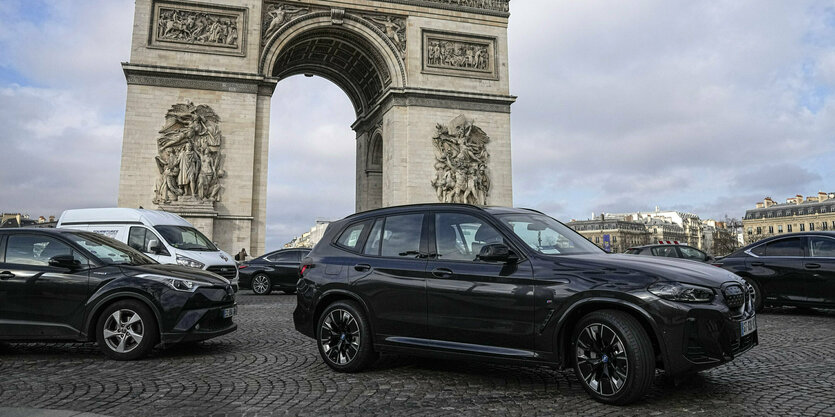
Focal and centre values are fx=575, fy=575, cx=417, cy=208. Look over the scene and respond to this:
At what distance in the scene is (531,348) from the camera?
4.34 m

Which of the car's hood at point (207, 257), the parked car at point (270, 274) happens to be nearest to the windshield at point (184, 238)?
the car's hood at point (207, 257)

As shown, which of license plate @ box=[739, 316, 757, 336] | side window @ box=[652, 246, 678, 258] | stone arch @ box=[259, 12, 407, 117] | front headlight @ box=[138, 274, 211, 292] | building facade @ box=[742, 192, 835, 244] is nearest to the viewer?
license plate @ box=[739, 316, 757, 336]

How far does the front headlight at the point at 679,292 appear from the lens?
393 cm

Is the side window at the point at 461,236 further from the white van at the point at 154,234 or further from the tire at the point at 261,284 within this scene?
the tire at the point at 261,284

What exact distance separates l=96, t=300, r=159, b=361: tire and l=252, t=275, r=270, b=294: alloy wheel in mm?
10382

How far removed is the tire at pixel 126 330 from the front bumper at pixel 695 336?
4966 millimetres

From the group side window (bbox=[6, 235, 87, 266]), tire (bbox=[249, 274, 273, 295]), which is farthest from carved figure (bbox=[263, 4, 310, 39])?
side window (bbox=[6, 235, 87, 266])

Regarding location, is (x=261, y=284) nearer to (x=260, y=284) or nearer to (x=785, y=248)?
(x=260, y=284)

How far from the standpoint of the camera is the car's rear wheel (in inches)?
645

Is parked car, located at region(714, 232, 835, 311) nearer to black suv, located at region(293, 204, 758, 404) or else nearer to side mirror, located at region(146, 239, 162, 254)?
black suv, located at region(293, 204, 758, 404)

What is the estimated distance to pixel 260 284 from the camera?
53.9 feet

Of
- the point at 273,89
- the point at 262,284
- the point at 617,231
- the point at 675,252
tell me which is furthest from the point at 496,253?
the point at 617,231

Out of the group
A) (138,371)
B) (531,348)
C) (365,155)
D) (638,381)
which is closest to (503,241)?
(531,348)

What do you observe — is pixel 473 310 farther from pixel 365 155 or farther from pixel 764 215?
pixel 764 215
